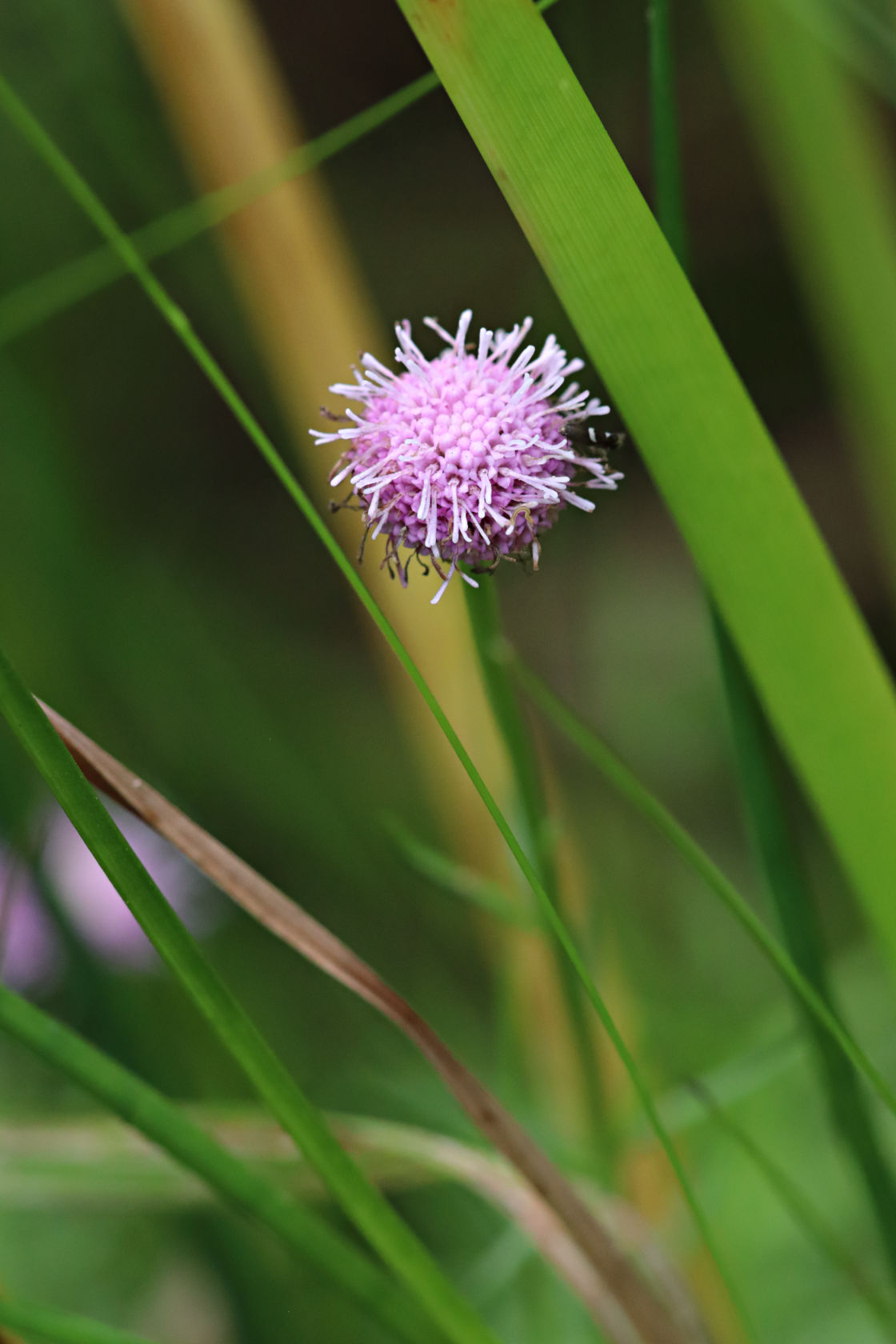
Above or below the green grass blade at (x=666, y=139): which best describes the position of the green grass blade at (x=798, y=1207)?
below

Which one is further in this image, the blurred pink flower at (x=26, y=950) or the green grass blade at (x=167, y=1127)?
the blurred pink flower at (x=26, y=950)

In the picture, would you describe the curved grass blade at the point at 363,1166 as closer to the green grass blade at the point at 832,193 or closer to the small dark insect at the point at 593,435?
the small dark insect at the point at 593,435

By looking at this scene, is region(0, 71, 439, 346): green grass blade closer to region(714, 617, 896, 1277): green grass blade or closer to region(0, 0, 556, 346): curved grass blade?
region(0, 0, 556, 346): curved grass blade

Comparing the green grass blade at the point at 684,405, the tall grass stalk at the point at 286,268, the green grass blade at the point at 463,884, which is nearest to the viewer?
the green grass blade at the point at 684,405

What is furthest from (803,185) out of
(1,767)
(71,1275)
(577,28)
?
(71,1275)

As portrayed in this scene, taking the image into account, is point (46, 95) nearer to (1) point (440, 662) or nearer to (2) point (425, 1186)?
(1) point (440, 662)

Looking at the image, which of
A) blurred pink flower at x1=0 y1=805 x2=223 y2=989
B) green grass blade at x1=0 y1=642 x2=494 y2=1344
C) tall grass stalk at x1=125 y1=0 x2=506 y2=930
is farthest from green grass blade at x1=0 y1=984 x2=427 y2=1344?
blurred pink flower at x1=0 y1=805 x2=223 y2=989

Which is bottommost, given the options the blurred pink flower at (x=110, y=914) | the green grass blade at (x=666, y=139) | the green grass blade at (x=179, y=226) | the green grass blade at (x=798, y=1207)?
the green grass blade at (x=798, y=1207)

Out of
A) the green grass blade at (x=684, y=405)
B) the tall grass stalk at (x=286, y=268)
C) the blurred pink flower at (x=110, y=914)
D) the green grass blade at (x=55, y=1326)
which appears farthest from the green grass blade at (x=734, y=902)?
the blurred pink flower at (x=110, y=914)

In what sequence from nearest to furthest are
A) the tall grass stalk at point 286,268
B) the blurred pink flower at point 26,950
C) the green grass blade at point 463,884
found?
the green grass blade at point 463,884 → the tall grass stalk at point 286,268 → the blurred pink flower at point 26,950

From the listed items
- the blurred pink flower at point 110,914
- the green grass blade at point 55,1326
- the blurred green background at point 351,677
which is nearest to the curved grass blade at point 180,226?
the blurred green background at point 351,677
